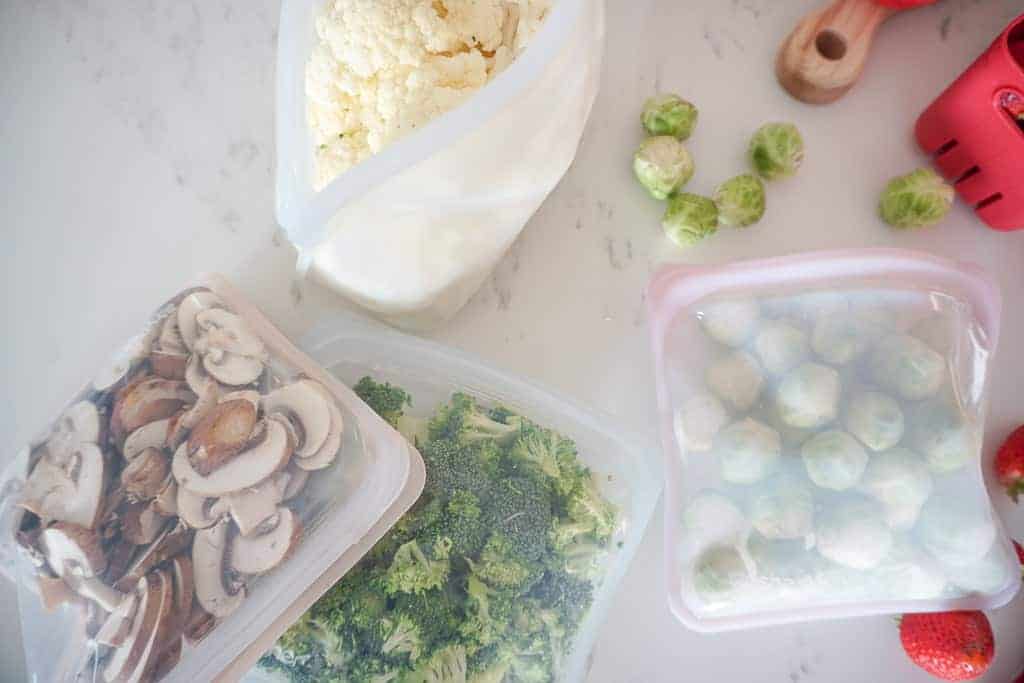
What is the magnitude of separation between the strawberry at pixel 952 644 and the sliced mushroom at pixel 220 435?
69 cm

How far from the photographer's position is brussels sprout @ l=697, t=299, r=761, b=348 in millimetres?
791

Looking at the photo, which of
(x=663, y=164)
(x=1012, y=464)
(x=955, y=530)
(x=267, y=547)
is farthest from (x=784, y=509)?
(x=267, y=547)

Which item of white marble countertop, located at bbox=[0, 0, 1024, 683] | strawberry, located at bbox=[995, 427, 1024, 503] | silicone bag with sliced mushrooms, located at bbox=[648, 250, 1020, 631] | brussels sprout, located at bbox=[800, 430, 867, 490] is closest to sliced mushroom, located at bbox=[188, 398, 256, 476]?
white marble countertop, located at bbox=[0, 0, 1024, 683]

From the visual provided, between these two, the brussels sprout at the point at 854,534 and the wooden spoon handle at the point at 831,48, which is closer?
the brussels sprout at the point at 854,534

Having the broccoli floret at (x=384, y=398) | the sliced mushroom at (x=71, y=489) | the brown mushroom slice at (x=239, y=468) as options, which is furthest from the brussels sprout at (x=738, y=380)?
the sliced mushroom at (x=71, y=489)

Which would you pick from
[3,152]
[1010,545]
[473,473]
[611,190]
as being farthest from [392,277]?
[1010,545]

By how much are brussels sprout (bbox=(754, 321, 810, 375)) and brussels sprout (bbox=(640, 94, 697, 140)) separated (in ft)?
0.80

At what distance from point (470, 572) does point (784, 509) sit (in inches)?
12.3

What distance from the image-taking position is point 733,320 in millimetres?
792

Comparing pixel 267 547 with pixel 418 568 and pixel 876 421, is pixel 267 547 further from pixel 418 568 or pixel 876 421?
pixel 876 421

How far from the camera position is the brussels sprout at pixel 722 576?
0.75m

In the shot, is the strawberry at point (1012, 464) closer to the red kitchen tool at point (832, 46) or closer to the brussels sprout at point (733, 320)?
the brussels sprout at point (733, 320)

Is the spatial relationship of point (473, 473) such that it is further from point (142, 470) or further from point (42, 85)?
point (42, 85)

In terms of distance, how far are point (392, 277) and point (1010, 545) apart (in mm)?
683
